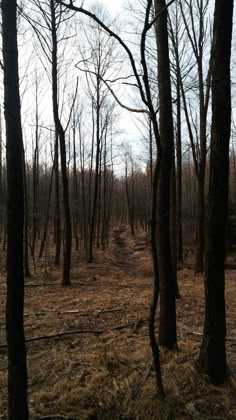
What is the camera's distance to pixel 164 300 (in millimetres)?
4789

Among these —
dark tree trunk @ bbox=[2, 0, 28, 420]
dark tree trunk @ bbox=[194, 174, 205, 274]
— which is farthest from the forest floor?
dark tree trunk @ bbox=[194, 174, 205, 274]

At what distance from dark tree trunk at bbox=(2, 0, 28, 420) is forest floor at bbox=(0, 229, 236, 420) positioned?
3.33 feet

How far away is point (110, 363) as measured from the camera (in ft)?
14.0

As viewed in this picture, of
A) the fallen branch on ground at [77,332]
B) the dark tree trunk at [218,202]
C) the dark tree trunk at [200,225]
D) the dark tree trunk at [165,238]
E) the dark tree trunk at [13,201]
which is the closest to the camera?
the dark tree trunk at [13,201]

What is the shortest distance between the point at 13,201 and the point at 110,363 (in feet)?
8.31

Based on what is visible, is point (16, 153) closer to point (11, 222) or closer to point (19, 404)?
point (11, 222)

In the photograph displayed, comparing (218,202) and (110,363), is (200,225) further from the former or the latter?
(218,202)

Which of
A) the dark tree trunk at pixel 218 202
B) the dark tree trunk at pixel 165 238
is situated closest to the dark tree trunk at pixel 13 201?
the dark tree trunk at pixel 218 202

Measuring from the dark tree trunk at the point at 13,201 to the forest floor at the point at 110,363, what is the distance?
1015 millimetres

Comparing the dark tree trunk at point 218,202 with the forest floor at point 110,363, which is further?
the dark tree trunk at point 218,202

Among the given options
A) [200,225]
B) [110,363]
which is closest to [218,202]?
[110,363]

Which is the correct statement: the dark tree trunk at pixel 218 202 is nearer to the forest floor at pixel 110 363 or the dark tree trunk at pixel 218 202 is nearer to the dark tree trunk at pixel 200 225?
the forest floor at pixel 110 363

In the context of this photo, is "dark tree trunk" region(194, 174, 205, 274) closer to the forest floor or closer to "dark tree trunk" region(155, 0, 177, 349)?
the forest floor

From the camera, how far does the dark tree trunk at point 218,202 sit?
3693 mm
